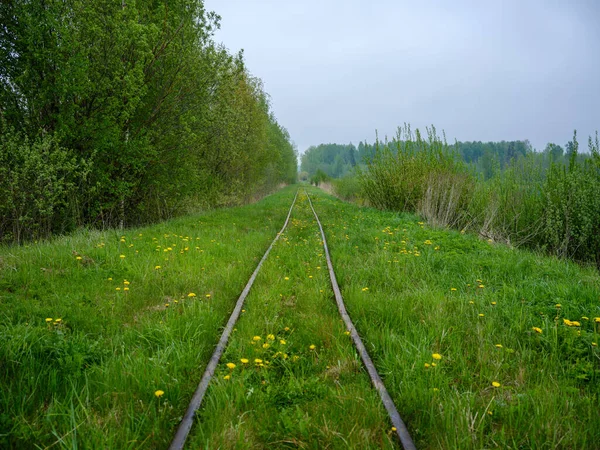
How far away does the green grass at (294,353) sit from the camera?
2223 mm

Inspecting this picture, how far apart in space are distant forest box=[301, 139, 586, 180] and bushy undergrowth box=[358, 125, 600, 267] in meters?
0.20

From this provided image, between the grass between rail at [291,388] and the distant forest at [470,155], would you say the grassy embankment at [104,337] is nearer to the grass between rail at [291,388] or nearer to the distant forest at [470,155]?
the grass between rail at [291,388]

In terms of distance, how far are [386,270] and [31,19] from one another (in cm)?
837

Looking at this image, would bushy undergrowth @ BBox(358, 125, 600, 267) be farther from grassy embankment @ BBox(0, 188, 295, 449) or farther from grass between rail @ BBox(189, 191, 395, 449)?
grassy embankment @ BBox(0, 188, 295, 449)

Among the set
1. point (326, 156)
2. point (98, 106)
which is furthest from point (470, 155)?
point (98, 106)

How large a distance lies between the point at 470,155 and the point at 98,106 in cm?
13178

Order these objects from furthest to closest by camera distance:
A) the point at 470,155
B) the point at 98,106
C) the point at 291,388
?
the point at 470,155
the point at 98,106
the point at 291,388

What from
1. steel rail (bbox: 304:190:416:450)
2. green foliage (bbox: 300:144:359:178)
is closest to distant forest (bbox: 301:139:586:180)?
green foliage (bbox: 300:144:359:178)

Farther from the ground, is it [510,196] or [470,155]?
[470,155]

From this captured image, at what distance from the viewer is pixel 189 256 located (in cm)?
630

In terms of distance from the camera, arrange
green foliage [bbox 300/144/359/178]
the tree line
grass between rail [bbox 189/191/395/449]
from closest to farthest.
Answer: grass between rail [bbox 189/191/395/449] → the tree line → green foliage [bbox 300/144/359/178]

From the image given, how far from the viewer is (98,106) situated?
27.9 ft

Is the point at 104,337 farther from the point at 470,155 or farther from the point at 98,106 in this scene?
the point at 470,155

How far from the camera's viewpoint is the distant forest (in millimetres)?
8812
